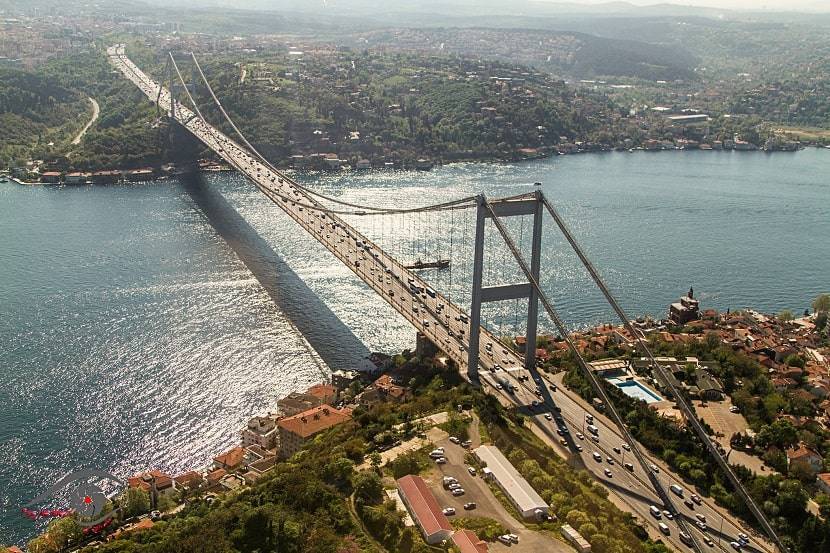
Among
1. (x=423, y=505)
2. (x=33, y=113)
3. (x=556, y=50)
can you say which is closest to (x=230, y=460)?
(x=423, y=505)

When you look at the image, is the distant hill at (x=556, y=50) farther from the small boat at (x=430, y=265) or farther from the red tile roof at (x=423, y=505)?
the red tile roof at (x=423, y=505)

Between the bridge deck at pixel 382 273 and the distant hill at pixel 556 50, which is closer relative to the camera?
the bridge deck at pixel 382 273

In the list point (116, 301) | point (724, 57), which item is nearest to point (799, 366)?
point (116, 301)

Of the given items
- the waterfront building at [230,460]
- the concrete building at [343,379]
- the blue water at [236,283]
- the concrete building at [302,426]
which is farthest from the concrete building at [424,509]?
the concrete building at [343,379]

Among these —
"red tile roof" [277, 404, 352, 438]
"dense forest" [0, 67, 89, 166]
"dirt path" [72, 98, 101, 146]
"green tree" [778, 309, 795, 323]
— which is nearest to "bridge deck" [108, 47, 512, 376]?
"red tile roof" [277, 404, 352, 438]

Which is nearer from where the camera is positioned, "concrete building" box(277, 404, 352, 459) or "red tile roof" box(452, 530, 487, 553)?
"red tile roof" box(452, 530, 487, 553)

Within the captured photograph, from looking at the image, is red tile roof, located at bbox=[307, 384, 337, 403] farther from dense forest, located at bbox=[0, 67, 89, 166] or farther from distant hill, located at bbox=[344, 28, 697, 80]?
distant hill, located at bbox=[344, 28, 697, 80]
